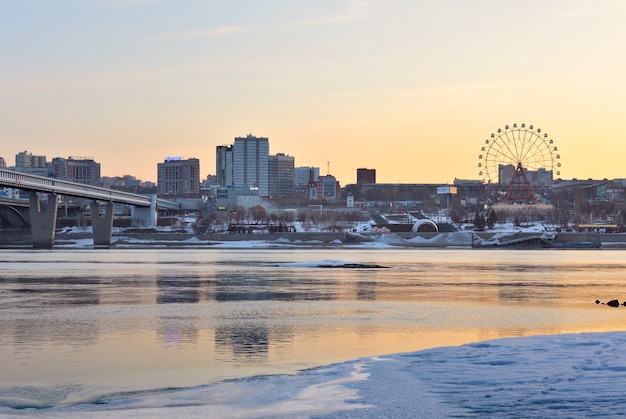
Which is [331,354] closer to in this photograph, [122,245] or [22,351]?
[22,351]

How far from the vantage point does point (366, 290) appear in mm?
47250

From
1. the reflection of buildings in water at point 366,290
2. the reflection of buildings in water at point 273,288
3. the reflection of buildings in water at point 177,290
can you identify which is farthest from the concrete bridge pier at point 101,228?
the reflection of buildings in water at point 366,290

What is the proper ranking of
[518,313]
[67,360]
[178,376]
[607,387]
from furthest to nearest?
[518,313], [67,360], [178,376], [607,387]

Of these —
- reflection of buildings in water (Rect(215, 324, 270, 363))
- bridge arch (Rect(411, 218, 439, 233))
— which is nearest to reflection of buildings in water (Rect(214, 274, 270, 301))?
reflection of buildings in water (Rect(215, 324, 270, 363))

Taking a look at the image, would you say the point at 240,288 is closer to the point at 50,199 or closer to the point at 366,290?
the point at 366,290

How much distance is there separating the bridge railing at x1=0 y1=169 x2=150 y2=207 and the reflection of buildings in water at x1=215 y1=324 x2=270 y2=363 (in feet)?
308

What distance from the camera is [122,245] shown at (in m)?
146

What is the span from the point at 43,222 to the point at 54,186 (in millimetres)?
5377

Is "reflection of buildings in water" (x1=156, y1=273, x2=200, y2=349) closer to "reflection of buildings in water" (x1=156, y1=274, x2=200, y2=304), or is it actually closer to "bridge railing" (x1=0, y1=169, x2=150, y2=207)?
"reflection of buildings in water" (x1=156, y1=274, x2=200, y2=304)

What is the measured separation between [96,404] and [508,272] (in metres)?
53.1

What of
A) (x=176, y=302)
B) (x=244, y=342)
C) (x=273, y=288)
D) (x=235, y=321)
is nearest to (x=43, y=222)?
(x=273, y=288)

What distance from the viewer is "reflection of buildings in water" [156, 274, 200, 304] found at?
132 feet

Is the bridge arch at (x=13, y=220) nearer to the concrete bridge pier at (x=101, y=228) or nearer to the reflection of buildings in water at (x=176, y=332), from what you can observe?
the concrete bridge pier at (x=101, y=228)

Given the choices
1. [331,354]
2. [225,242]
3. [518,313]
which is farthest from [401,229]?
[331,354]
